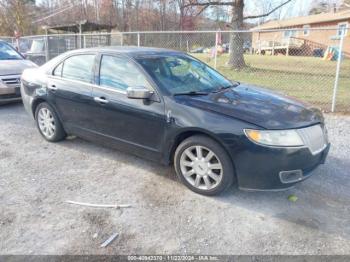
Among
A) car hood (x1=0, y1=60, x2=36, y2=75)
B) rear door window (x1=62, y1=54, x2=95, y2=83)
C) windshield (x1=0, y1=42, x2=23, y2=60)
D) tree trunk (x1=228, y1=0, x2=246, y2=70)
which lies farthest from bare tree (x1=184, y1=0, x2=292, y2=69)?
rear door window (x1=62, y1=54, x2=95, y2=83)

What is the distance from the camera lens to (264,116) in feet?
10.0

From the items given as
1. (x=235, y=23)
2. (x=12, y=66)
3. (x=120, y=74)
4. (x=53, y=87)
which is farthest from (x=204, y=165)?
(x=235, y=23)

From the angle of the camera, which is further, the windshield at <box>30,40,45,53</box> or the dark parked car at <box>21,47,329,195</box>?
the windshield at <box>30,40,45,53</box>

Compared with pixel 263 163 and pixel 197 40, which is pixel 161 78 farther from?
pixel 197 40

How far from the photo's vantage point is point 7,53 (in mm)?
8141

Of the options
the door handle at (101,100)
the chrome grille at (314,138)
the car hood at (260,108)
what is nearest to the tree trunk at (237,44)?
the car hood at (260,108)

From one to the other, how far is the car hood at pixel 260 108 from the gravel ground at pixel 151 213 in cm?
87

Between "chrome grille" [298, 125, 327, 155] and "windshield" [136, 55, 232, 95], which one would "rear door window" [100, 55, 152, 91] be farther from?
"chrome grille" [298, 125, 327, 155]

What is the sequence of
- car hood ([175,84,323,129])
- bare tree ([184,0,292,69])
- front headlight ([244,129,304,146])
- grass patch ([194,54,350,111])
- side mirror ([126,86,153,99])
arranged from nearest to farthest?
front headlight ([244,129,304,146])
car hood ([175,84,323,129])
side mirror ([126,86,153,99])
grass patch ([194,54,350,111])
bare tree ([184,0,292,69])

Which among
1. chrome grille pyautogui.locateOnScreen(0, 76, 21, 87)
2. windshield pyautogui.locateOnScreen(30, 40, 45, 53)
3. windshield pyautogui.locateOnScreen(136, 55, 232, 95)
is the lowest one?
chrome grille pyautogui.locateOnScreen(0, 76, 21, 87)

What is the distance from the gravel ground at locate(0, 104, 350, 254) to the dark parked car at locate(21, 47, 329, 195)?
1.00 feet

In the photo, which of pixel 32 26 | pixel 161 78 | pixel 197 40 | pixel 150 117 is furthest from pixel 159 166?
pixel 32 26

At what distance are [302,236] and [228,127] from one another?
1187 mm

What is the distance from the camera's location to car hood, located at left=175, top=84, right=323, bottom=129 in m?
3.02
